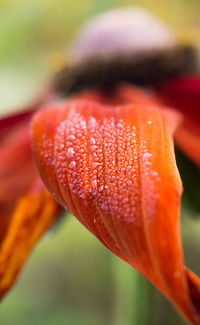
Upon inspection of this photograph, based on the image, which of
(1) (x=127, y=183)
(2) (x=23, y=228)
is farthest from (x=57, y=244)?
(1) (x=127, y=183)

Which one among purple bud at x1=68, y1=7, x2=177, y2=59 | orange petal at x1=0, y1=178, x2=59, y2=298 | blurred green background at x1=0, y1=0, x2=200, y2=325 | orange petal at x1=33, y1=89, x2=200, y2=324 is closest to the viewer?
orange petal at x1=33, y1=89, x2=200, y2=324

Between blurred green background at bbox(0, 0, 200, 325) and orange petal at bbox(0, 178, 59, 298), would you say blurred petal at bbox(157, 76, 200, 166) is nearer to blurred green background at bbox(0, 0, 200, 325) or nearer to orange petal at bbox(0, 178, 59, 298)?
orange petal at bbox(0, 178, 59, 298)

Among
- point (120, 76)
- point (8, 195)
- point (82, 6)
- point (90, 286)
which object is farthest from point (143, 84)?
point (82, 6)

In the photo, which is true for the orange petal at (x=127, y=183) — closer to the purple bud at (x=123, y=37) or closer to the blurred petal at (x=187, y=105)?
the blurred petal at (x=187, y=105)

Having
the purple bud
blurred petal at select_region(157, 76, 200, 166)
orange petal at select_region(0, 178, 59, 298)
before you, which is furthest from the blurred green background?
orange petal at select_region(0, 178, 59, 298)

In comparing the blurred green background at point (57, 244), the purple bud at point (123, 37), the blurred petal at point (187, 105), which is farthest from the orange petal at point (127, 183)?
the blurred green background at point (57, 244)

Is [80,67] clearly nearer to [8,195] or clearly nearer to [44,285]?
[8,195]
